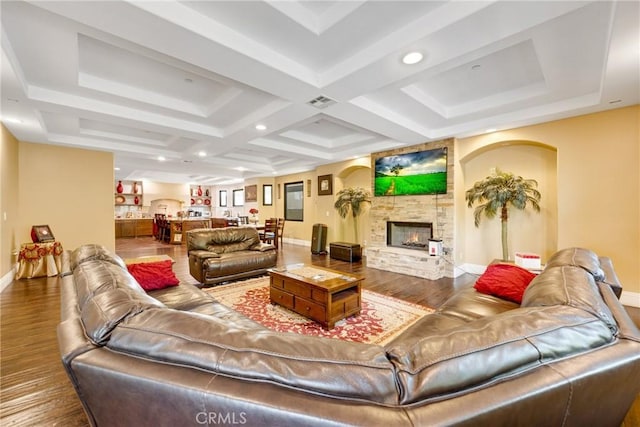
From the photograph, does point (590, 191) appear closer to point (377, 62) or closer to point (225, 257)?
point (377, 62)

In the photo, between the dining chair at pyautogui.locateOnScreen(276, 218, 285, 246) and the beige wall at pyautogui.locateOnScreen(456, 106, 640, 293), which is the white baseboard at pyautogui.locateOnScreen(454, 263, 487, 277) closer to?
the beige wall at pyautogui.locateOnScreen(456, 106, 640, 293)

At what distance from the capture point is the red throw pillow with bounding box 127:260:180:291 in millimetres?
2648

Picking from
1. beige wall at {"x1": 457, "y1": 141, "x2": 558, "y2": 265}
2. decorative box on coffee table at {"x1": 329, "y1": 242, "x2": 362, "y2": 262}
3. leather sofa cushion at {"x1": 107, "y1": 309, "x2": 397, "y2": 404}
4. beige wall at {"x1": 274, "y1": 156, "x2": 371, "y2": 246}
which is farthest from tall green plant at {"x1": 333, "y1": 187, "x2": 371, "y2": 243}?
leather sofa cushion at {"x1": 107, "y1": 309, "x2": 397, "y2": 404}

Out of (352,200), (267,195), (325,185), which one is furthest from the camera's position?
(267,195)

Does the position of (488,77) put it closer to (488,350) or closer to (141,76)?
(488,350)

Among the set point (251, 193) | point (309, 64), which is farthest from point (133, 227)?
point (309, 64)

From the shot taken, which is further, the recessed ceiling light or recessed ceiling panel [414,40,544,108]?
recessed ceiling panel [414,40,544,108]

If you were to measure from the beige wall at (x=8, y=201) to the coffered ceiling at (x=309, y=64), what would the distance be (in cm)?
35

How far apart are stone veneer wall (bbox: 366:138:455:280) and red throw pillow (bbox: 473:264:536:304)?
87.5 inches

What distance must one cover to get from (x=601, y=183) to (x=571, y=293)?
363 centimetres

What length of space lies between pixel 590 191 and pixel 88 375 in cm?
549

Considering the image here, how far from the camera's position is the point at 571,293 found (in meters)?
1.32

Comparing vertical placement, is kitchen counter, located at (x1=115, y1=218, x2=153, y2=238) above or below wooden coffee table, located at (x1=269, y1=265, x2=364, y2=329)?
above

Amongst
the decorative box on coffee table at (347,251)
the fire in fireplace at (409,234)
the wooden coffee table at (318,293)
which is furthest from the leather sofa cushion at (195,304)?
the fire in fireplace at (409,234)
